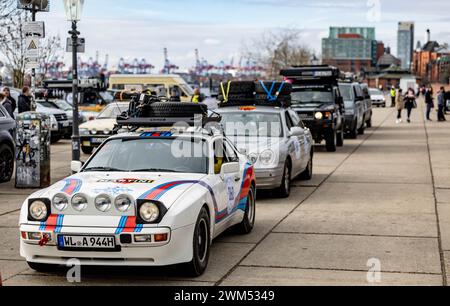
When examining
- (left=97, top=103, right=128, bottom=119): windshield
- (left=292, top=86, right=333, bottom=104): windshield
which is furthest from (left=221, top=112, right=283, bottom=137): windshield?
(left=292, top=86, right=333, bottom=104): windshield

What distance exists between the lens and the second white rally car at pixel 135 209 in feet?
22.9

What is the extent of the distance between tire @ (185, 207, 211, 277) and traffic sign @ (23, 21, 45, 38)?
387 inches

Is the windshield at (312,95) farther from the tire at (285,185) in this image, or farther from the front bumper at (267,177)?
the front bumper at (267,177)

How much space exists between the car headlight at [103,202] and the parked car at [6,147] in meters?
8.61

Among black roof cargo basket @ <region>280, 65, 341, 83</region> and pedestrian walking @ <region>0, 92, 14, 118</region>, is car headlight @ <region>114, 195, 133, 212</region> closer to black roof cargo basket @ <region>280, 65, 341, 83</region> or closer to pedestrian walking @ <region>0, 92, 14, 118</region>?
pedestrian walking @ <region>0, 92, 14, 118</region>

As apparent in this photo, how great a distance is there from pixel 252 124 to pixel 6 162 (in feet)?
16.0

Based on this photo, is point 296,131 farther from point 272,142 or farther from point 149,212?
point 149,212

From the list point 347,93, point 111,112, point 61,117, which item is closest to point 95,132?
point 111,112

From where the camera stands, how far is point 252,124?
46.7 feet

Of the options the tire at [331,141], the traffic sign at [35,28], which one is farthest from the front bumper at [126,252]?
the tire at [331,141]
